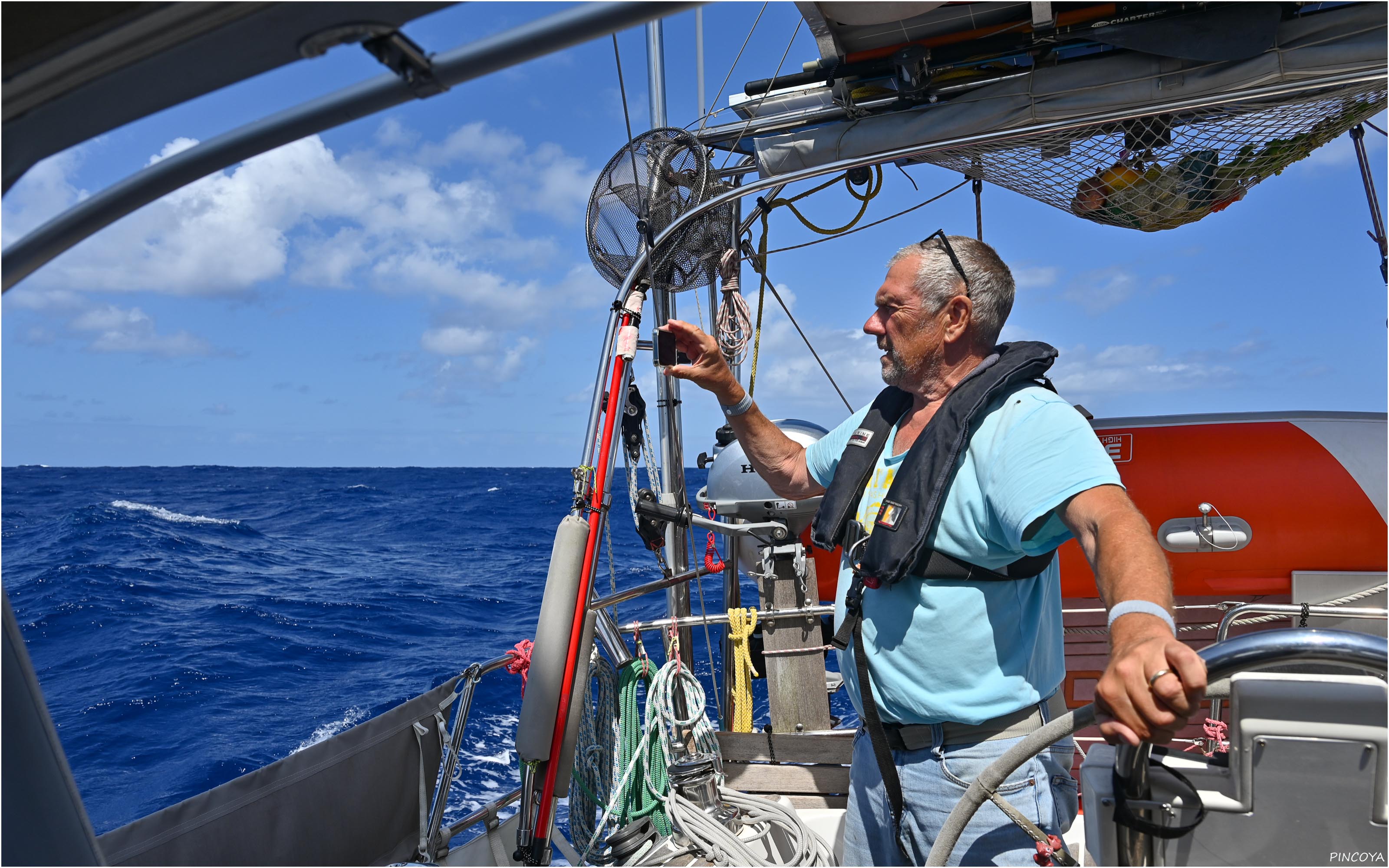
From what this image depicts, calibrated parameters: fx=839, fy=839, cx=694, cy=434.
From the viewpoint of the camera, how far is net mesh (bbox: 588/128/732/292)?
305 cm

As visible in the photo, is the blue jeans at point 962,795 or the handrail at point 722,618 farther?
the handrail at point 722,618

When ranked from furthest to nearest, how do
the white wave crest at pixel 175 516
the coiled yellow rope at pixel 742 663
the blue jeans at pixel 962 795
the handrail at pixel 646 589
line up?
the white wave crest at pixel 175 516 < the coiled yellow rope at pixel 742 663 < the handrail at pixel 646 589 < the blue jeans at pixel 962 795

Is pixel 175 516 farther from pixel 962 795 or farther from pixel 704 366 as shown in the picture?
pixel 962 795

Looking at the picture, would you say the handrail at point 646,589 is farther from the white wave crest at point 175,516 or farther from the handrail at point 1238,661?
the white wave crest at point 175,516

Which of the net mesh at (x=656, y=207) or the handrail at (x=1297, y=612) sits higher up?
the net mesh at (x=656, y=207)

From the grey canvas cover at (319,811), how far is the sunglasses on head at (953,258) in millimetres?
2207

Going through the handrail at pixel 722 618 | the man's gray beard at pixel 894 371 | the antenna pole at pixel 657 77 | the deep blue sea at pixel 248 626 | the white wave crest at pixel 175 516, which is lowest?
the deep blue sea at pixel 248 626

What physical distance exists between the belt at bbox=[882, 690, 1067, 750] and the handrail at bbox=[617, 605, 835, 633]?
1.17m

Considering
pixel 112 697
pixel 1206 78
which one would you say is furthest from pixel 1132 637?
pixel 112 697

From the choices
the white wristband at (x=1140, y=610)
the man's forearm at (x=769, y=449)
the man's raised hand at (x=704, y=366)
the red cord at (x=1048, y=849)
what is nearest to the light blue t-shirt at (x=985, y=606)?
the red cord at (x=1048, y=849)

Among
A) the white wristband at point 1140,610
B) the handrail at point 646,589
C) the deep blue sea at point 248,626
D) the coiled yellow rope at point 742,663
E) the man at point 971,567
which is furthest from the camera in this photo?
the deep blue sea at point 248,626

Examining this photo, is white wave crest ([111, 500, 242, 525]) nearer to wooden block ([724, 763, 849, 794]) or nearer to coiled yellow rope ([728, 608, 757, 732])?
coiled yellow rope ([728, 608, 757, 732])

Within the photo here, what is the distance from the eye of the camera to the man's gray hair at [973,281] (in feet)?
6.47

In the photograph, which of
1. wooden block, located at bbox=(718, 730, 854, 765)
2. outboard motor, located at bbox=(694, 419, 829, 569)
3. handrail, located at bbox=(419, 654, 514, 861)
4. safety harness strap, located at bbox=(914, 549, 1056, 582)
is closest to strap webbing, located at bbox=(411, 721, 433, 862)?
handrail, located at bbox=(419, 654, 514, 861)
